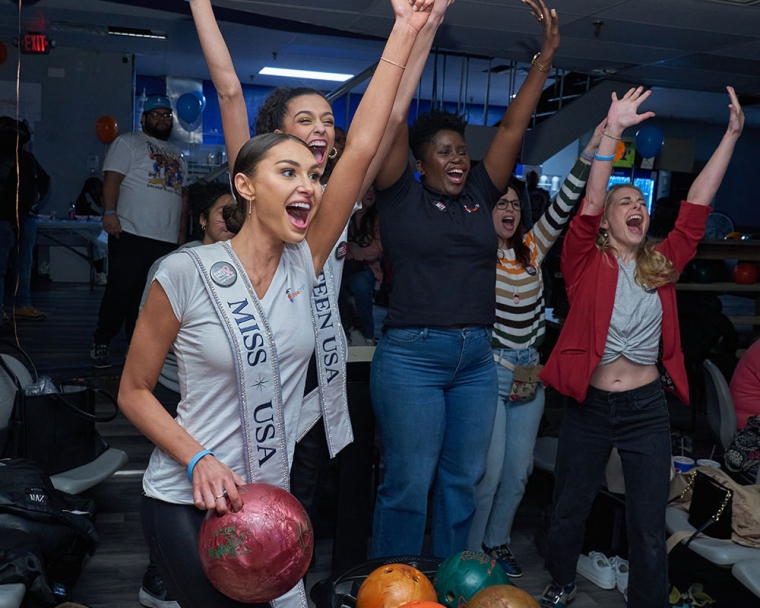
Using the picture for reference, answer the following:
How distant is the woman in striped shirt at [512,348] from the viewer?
3078 millimetres

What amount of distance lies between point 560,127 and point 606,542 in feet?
21.2

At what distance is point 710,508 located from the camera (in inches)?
113

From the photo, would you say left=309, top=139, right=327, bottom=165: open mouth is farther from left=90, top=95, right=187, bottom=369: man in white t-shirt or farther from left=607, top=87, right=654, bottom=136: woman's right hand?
left=90, top=95, right=187, bottom=369: man in white t-shirt

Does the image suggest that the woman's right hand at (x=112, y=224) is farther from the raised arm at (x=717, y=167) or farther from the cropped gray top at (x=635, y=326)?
the raised arm at (x=717, y=167)

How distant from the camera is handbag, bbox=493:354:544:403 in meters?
3.03

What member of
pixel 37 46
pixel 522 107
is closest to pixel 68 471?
pixel 522 107

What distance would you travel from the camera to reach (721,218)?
13.6 m

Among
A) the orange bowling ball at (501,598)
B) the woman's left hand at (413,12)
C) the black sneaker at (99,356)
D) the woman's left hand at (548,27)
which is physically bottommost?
the black sneaker at (99,356)

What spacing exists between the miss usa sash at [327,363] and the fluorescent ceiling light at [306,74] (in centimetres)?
994

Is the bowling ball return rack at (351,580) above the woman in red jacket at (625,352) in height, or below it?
below

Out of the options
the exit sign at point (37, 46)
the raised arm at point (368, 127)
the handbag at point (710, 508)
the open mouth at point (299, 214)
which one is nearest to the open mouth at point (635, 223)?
the handbag at point (710, 508)

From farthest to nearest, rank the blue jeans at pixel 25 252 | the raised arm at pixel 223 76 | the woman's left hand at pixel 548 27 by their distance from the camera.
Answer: the blue jeans at pixel 25 252 → the woman's left hand at pixel 548 27 → the raised arm at pixel 223 76

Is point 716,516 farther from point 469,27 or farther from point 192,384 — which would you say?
point 469,27

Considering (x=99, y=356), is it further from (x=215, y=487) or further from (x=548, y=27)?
(x=215, y=487)
